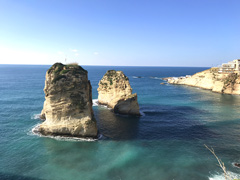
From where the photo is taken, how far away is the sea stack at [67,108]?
38.2 meters

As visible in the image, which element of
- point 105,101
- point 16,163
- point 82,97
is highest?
point 82,97

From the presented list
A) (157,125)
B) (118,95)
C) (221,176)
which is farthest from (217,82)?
(221,176)

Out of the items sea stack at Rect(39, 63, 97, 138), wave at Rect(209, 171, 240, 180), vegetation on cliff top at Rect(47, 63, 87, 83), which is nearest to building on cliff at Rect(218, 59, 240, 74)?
wave at Rect(209, 171, 240, 180)

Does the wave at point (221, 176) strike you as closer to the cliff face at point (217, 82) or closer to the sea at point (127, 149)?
the sea at point (127, 149)

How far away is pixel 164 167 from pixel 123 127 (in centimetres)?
1867

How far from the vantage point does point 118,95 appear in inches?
2409

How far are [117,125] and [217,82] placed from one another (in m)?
82.9

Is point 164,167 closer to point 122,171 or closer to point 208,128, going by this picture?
point 122,171

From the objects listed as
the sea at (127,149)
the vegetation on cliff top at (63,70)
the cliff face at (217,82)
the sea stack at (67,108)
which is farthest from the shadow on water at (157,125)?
the cliff face at (217,82)

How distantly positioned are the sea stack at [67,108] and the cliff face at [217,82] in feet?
289

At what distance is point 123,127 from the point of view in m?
45.3

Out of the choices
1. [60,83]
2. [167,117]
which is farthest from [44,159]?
[167,117]

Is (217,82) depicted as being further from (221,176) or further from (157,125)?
(221,176)

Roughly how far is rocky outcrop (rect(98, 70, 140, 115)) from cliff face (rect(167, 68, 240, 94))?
67.6 meters
